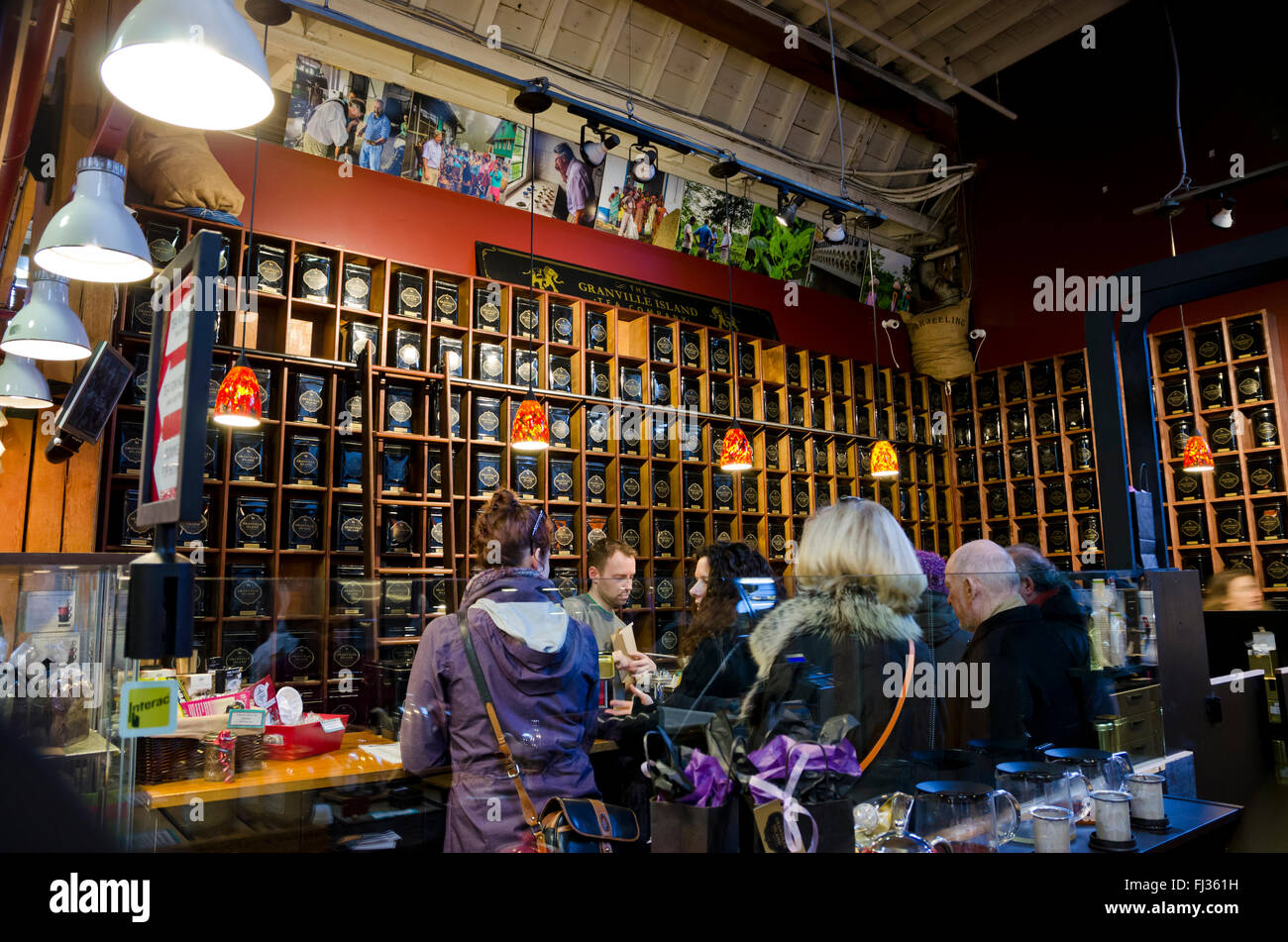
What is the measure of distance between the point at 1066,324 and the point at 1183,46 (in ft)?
8.08

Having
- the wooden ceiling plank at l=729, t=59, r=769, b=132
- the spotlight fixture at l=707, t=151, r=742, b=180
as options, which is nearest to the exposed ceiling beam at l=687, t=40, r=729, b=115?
the wooden ceiling plank at l=729, t=59, r=769, b=132

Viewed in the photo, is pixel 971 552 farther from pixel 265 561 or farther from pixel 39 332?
pixel 265 561

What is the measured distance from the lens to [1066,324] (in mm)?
7613

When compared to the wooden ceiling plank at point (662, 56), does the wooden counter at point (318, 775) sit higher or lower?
lower

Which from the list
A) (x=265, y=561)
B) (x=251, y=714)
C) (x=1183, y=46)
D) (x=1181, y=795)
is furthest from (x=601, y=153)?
(x=1183, y=46)

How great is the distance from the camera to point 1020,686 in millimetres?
1679

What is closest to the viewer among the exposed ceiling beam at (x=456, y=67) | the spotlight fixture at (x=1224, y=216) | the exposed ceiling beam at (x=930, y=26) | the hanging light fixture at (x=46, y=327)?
the hanging light fixture at (x=46, y=327)

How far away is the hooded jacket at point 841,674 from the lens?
1396mm

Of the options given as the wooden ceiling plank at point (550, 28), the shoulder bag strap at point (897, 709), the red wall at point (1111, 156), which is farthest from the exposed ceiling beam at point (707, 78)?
the shoulder bag strap at point (897, 709)

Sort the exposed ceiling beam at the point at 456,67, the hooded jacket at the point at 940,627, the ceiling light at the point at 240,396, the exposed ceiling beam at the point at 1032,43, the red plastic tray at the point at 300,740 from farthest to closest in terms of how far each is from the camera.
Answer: the exposed ceiling beam at the point at 1032,43
the exposed ceiling beam at the point at 456,67
the ceiling light at the point at 240,396
the red plastic tray at the point at 300,740
the hooded jacket at the point at 940,627

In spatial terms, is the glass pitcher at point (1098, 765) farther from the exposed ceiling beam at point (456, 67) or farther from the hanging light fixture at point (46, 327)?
the exposed ceiling beam at point (456, 67)

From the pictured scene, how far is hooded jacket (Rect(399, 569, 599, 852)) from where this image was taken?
1768 mm

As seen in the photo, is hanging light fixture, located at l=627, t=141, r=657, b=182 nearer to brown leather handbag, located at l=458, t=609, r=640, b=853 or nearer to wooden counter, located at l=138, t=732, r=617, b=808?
wooden counter, located at l=138, t=732, r=617, b=808

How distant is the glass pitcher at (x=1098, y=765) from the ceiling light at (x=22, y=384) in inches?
156
